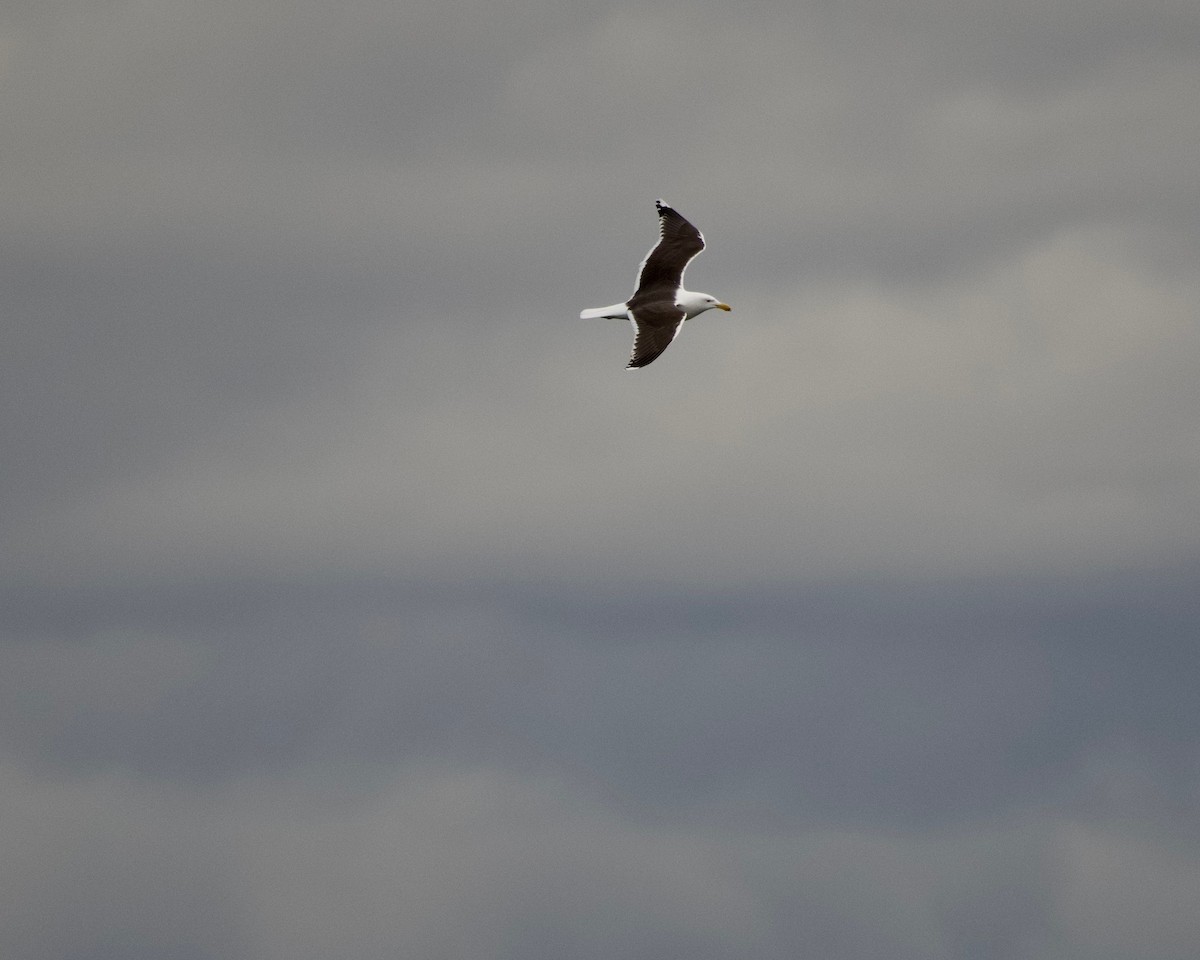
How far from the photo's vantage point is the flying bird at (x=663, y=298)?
233ft

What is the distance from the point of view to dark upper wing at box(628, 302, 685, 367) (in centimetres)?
6931

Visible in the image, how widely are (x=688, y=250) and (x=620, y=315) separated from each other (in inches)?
258

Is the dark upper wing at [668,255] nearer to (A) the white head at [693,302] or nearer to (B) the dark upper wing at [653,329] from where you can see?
(A) the white head at [693,302]

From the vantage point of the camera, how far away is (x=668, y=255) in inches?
3076

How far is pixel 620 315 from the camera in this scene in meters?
73.7

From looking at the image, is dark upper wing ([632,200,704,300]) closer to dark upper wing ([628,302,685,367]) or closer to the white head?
the white head

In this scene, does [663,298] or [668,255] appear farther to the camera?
[668,255]

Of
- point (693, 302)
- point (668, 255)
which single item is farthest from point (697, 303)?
point (668, 255)

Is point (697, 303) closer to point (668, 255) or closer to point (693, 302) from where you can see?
point (693, 302)

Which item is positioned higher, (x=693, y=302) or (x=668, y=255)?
(x=668, y=255)

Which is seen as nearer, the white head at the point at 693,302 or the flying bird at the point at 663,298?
the flying bird at the point at 663,298

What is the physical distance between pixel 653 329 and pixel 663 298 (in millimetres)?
3985

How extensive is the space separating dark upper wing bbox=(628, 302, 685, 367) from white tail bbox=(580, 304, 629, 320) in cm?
37

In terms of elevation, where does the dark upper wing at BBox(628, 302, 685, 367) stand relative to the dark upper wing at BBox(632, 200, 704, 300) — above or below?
below
